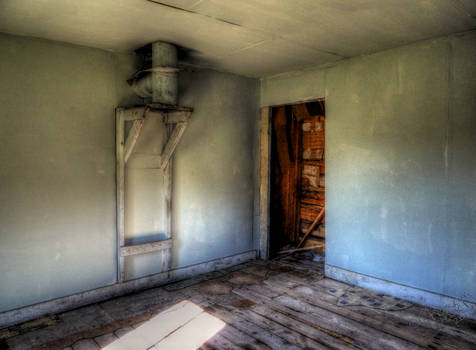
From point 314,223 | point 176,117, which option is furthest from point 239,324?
point 314,223

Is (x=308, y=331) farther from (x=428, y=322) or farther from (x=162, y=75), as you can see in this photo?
(x=162, y=75)

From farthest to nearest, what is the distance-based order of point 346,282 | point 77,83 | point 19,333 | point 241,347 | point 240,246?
point 240,246, point 346,282, point 77,83, point 19,333, point 241,347

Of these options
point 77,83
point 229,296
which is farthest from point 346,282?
point 77,83

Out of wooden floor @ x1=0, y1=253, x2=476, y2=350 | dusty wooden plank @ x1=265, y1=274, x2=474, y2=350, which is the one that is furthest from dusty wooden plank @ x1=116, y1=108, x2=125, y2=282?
dusty wooden plank @ x1=265, y1=274, x2=474, y2=350

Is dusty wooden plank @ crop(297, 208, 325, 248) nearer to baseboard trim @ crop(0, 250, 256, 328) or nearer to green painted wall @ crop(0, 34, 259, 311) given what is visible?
baseboard trim @ crop(0, 250, 256, 328)

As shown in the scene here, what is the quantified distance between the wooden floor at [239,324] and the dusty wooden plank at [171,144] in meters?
1.55

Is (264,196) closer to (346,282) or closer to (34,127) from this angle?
(346,282)

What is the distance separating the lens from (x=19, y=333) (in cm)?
296

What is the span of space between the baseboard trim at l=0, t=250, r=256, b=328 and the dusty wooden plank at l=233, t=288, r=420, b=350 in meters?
0.87

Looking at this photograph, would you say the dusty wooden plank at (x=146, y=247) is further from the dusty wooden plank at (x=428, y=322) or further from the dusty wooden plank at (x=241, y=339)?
the dusty wooden plank at (x=428, y=322)

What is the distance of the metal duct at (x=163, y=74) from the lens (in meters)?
3.39

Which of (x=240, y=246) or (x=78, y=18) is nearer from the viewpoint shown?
(x=78, y=18)

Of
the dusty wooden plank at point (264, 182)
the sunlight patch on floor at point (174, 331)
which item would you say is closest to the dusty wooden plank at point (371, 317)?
the dusty wooden plank at point (264, 182)

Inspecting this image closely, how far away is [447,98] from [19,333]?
15.2ft
